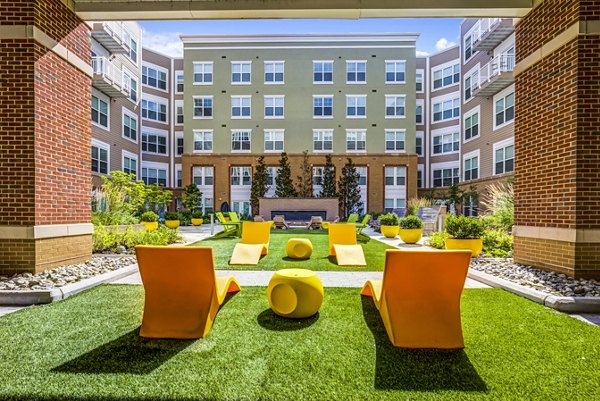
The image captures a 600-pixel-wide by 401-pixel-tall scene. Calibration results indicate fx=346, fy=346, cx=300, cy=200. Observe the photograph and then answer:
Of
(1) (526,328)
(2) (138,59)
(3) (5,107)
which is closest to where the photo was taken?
(1) (526,328)

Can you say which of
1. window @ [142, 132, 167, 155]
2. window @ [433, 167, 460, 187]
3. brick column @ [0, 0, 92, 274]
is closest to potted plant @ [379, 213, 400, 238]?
brick column @ [0, 0, 92, 274]

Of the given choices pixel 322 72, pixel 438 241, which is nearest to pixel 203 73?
pixel 322 72

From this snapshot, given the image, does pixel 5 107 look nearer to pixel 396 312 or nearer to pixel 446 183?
pixel 396 312

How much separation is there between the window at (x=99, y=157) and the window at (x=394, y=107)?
939 inches

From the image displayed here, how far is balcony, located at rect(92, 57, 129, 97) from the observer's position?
22234 millimetres

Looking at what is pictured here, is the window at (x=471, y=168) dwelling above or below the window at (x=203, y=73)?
below

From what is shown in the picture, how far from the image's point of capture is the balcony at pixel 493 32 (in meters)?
A: 21.2

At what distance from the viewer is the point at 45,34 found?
706 centimetres

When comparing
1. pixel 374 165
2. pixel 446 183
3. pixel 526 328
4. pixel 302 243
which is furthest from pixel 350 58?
pixel 526 328

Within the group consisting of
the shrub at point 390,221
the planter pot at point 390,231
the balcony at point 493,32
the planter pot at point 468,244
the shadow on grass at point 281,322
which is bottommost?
the shadow on grass at point 281,322

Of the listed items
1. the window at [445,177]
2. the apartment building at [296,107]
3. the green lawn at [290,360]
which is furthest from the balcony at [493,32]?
the green lawn at [290,360]

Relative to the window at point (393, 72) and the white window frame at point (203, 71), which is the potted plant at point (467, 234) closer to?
the window at point (393, 72)

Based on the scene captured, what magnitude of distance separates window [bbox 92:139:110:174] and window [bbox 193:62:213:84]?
37.4 feet

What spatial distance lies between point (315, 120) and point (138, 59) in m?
17.1
